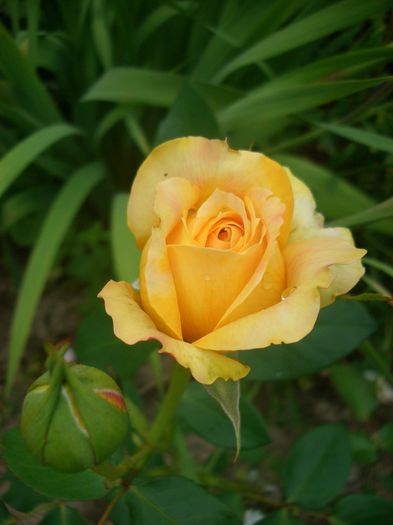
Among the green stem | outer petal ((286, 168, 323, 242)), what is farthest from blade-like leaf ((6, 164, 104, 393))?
outer petal ((286, 168, 323, 242))

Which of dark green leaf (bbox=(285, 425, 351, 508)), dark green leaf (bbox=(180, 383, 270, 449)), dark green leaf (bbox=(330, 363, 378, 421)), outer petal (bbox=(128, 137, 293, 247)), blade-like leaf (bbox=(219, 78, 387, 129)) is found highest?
Answer: outer petal (bbox=(128, 137, 293, 247))

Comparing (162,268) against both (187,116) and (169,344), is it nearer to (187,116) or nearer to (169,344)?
(169,344)

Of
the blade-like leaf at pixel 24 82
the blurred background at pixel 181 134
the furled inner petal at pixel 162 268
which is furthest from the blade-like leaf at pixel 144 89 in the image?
the furled inner petal at pixel 162 268

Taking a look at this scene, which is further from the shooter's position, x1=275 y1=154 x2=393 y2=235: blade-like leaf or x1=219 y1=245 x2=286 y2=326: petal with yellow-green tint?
x1=275 y1=154 x2=393 y2=235: blade-like leaf

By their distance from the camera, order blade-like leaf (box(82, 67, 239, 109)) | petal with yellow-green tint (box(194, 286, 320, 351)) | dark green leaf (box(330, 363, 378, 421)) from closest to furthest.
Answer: petal with yellow-green tint (box(194, 286, 320, 351))
blade-like leaf (box(82, 67, 239, 109))
dark green leaf (box(330, 363, 378, 421))

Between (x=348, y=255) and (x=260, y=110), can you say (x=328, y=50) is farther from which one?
(x=348, y=255)

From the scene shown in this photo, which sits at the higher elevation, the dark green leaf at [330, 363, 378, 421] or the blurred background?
the blurred background

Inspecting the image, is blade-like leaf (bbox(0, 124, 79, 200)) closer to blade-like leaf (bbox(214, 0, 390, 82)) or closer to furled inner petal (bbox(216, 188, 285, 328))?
blade-like leaf (bbox(214, 0, 390, 82))

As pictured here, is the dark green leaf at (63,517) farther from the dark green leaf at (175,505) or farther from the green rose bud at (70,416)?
the green rose bud at (70,416)
